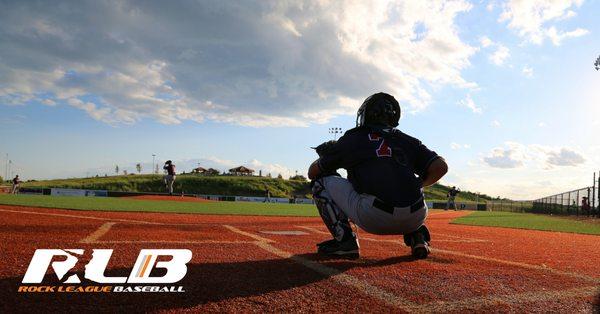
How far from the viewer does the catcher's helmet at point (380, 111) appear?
13.1 ft

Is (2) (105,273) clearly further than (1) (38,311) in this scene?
Yes

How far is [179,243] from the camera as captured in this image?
5.11 meters

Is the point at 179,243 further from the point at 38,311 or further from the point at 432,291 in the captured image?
the point at 432,291

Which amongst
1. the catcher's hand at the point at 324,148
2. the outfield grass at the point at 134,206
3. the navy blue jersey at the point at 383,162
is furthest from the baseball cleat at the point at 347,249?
the outfield grass at the point at 134,206

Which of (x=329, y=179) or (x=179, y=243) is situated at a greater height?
(x=329, y=179)

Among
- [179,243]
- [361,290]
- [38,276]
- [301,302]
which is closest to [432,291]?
[361,290]

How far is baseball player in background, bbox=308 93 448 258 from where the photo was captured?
11.6ft

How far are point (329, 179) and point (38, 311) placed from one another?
2774mm

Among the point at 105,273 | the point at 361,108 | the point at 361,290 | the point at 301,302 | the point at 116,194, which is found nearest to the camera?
the point at 301,302

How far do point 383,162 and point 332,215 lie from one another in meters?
0.91

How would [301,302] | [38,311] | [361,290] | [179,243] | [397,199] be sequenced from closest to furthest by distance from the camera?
[38,311], [301,302], [361,290], [397,199], [179,243]

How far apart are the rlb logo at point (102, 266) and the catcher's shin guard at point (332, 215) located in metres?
1.47

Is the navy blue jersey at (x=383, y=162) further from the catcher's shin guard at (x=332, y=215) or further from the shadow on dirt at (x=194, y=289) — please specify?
the shadow on dirt at (x=194, y=289)

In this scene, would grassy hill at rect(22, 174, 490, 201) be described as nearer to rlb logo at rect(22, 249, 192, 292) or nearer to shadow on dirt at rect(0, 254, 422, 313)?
rlb logo at rect(22, 249, 192, 292)
